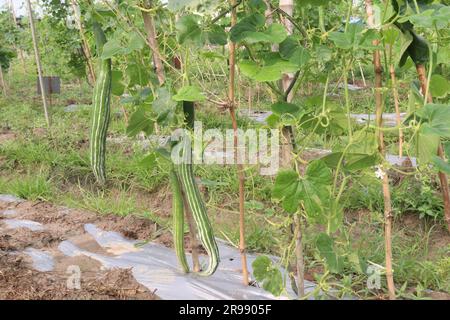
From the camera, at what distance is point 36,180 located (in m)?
3.37

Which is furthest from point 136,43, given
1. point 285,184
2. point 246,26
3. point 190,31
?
point 285,184

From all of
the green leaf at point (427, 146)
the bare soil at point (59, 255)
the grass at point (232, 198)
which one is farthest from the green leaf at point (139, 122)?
the green leaf at point (427, 146)

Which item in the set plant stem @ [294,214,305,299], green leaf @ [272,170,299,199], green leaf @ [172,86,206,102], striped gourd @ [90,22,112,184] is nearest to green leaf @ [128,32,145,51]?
striped gourd @ [90,22,112,184]

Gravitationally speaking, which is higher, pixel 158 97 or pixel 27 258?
pixel 158 97

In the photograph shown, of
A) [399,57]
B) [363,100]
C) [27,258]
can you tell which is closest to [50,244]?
[27,258]

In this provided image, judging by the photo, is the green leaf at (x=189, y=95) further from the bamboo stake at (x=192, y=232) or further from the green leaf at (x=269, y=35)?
the bamboo stake at (x=192, y=232)

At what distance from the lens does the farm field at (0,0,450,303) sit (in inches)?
56.2

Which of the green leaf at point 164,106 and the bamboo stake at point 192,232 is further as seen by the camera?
the bamboo stake at point 192,232

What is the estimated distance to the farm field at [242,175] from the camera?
56.2 inches

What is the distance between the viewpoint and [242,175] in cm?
174

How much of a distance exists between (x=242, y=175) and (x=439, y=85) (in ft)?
2.23

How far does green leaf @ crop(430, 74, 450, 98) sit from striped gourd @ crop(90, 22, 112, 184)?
102cm

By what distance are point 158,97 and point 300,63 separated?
47 cm

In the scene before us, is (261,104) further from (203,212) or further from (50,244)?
(203,212)
